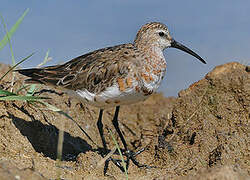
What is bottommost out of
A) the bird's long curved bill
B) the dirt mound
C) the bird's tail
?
the dirt mound

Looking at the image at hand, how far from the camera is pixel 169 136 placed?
5836mm

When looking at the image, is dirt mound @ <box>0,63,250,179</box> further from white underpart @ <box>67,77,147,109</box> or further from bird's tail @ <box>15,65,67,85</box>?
white underpart @ <box>67,77,147,109</box>

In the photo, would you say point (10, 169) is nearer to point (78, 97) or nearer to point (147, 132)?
Result: point (78, 97)

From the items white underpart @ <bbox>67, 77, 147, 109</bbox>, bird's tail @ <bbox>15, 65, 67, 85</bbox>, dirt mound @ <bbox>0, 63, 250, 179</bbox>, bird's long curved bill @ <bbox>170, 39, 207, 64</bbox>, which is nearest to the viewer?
dirt mound @ <bbox>0, 63, 250, 179</bbox>

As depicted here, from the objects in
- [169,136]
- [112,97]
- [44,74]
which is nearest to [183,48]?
[169,136]

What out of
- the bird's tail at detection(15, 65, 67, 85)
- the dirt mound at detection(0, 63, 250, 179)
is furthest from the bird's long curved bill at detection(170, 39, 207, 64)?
the bird's tail at detection(15, 65, 67, 85)

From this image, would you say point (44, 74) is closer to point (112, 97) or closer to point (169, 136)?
point (112, 97)

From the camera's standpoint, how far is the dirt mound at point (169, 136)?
4.96m

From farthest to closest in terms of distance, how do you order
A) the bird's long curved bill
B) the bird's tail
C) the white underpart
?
1. the bird's long curved bill
2. the bird's tail
3. the white underpart

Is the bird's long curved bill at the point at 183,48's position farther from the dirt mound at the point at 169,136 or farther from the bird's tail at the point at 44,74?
the bird's tail at the point at 44,74

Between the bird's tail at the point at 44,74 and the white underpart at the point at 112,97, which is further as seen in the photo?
the bird's tail at the point at 44,74

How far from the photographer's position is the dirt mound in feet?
16.3

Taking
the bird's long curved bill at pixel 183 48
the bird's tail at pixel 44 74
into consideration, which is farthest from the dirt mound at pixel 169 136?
the bird's long curved bill at pixel 183 48

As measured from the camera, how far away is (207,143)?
5.29 m
